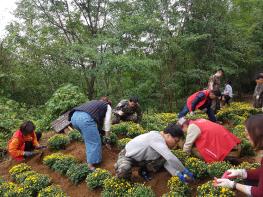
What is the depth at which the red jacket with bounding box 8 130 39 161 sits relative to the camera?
7.31 metres

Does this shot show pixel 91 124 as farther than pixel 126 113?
No

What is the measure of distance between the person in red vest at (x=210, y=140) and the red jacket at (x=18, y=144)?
3.75m

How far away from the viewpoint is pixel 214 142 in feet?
18.0

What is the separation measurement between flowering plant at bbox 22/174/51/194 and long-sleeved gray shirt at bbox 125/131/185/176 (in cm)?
200

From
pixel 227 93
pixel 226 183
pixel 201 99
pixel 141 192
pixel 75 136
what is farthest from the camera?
pixel 227 93

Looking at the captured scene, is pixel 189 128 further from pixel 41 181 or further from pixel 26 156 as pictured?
pixel 26 156

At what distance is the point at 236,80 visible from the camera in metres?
20.7

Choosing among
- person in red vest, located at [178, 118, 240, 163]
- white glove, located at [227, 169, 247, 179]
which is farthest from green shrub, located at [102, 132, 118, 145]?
white glove, located at [227, 169, 247, 179]

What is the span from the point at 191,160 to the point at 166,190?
2.03 ft

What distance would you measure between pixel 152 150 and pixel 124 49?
9.56 meters

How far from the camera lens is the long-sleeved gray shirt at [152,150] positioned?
483 centimetres

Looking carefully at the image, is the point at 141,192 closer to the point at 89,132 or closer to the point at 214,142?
the point at 214,142

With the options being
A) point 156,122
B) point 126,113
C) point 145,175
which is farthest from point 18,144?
point 156,122

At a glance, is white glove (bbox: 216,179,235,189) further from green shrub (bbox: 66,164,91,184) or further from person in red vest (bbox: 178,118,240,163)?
green shrub (bbox: 66,164,91,184)
